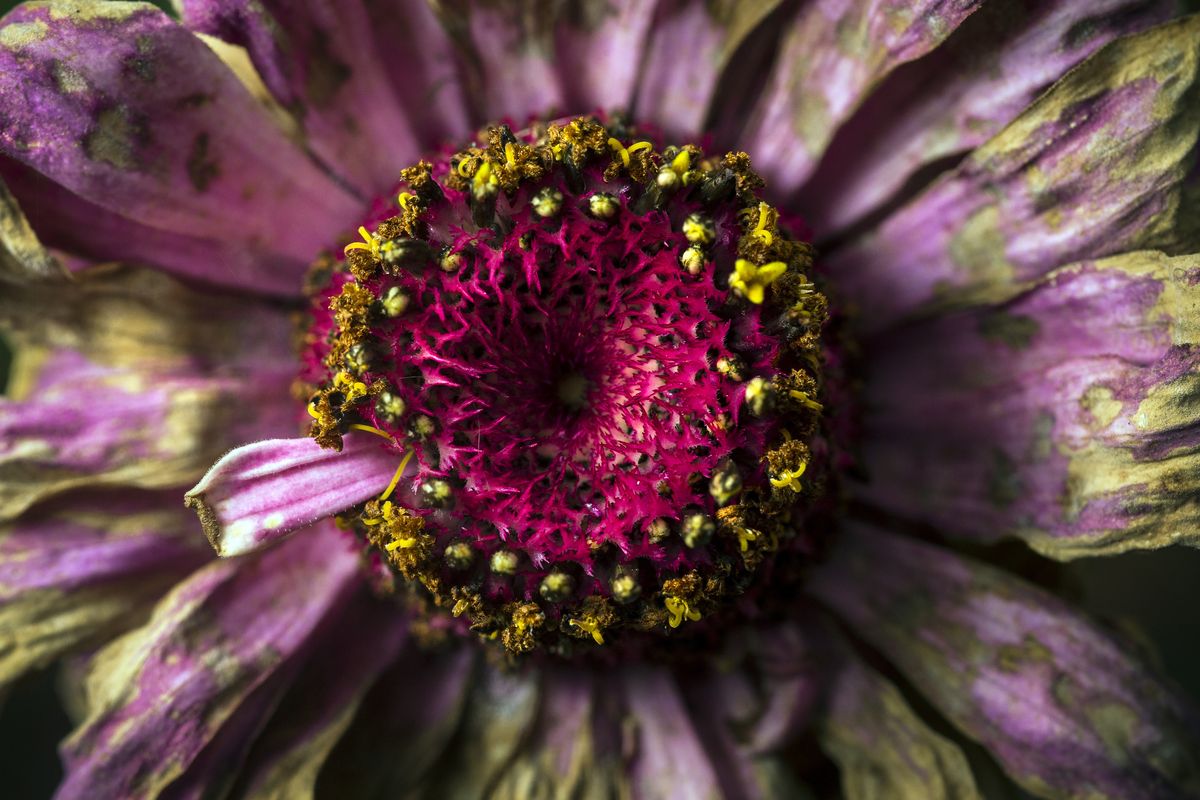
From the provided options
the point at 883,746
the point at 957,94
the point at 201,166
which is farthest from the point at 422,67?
the point at 883,746

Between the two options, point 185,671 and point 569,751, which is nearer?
point 185,671

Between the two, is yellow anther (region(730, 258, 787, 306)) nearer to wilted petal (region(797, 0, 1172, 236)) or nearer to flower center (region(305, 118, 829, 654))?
flower center (region(305, 118, 829, 654))

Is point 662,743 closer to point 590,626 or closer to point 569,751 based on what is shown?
point 569,751

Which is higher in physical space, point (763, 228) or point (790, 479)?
point (763, 228)

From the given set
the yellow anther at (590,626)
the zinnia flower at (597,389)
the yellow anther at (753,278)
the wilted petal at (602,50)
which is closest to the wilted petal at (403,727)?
the zinnia flower at (597,389)

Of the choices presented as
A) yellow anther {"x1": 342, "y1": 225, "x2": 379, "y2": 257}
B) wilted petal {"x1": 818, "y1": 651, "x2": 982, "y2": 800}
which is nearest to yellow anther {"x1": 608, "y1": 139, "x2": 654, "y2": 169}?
yellow anther {"x1": 342, "y1": 225, "x2": 379, "y2": 257}

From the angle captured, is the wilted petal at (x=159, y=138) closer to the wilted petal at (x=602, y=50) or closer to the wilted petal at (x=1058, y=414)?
the wilted petal at (x=602, y=50)

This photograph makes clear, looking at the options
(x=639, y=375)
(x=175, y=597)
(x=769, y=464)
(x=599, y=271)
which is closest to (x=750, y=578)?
(x=769, y=464)
